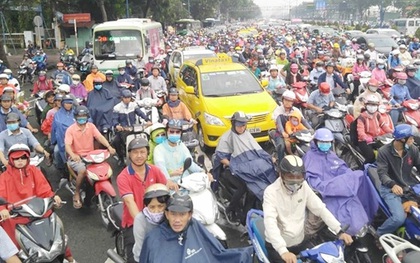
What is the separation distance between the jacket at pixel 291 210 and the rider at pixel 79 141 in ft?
10.2

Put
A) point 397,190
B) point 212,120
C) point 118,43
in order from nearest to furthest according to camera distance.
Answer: point 397,190
point 212,120
point 118,43

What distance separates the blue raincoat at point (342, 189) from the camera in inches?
169

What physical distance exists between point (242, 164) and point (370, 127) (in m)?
2.45

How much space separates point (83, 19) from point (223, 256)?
29.9 m

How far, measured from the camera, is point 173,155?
559cm

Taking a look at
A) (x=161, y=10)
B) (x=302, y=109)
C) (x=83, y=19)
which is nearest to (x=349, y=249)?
(x=302, y=109)

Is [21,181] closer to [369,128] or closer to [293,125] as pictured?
[293,125]

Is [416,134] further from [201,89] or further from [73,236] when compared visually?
[73,236]

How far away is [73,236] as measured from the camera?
229 inches

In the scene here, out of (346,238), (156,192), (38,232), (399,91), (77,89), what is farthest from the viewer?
(77,89)

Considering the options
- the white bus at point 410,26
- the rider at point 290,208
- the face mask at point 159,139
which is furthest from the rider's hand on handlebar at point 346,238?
the white bus at point 410,26

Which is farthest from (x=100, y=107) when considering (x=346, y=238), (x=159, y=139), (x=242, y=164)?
(x=346, y=238)

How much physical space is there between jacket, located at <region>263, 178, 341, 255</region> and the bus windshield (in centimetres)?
1408

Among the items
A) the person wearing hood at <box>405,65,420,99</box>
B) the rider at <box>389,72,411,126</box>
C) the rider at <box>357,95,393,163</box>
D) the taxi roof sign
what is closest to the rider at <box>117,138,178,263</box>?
the rider at <box>357,95,393,163</box>
